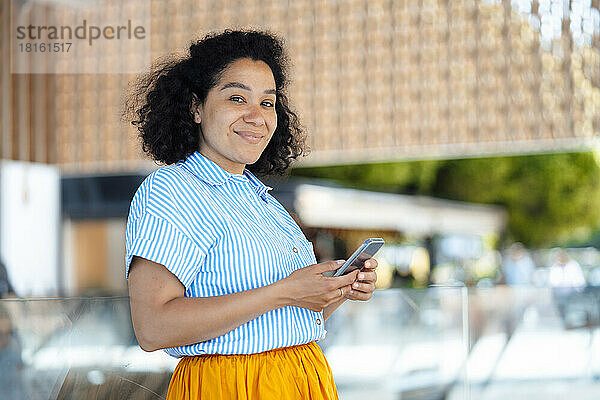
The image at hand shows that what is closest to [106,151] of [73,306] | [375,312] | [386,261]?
[375,312]

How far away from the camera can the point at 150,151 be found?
1866 millimetres

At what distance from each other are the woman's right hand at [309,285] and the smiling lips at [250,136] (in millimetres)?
329

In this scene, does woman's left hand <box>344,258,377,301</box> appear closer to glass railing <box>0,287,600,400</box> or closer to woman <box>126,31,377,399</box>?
woman <box>126,31,377,399</box>

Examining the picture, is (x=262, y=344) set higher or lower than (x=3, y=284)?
higher

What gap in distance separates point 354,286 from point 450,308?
73.0 inches

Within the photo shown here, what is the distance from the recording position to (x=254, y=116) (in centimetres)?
171

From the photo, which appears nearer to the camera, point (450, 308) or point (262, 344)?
point (262, 344)

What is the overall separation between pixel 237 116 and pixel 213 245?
282mm

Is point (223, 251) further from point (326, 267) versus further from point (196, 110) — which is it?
point (196, 110)

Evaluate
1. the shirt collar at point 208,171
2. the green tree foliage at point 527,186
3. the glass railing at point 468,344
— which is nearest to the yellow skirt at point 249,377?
the shirt collar at point 208,171

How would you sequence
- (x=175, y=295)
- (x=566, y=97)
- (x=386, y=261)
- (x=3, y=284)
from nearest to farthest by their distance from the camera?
(x=175, y=295)
(x=3, y=284)
(x=566, y=97)
(x=386, y=261)

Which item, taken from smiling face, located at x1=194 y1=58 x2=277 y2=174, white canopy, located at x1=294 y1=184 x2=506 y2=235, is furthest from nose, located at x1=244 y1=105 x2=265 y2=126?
white canopy, located at x1=294 y1=184 x2=506 y2=235

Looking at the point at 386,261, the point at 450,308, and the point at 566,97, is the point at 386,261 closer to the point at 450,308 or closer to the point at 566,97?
the point at 566,97

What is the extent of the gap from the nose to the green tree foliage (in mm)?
15918
